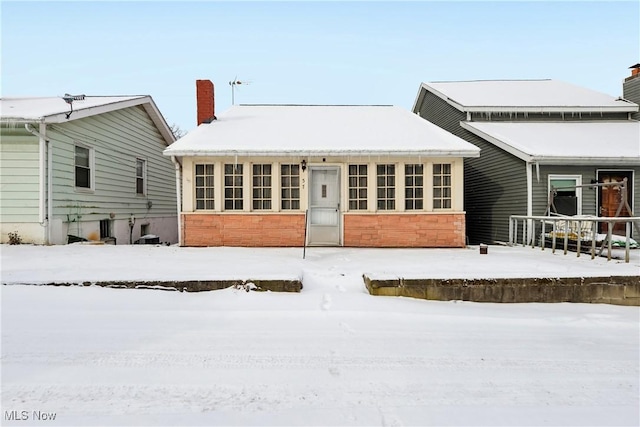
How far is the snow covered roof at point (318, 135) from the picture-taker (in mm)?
9320

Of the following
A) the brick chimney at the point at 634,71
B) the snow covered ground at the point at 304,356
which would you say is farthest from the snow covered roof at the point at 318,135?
the brick chimney at the point at 634,71

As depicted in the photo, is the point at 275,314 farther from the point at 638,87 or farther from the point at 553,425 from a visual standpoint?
the point at 638,87

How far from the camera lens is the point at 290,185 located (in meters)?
9.75

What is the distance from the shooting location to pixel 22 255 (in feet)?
24.1

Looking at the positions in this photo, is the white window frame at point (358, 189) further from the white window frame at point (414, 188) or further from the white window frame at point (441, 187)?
the white window frame at point (441, 187)

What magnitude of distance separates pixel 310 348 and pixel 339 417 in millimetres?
1046

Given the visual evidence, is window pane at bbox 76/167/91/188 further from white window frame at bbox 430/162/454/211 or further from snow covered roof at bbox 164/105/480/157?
white window frame at bbox 430/162/454/211

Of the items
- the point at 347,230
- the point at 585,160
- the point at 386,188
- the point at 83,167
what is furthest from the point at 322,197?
the point at 585,160

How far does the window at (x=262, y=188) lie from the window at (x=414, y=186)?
3835mm

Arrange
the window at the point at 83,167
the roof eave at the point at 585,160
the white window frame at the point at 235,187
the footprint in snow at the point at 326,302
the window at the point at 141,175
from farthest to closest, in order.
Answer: the window at the point at 141,175 < the window at the point at 83,167 < the roof eave at the point at 585,160 < the white window frame at the point at 235,187 < the footprint in snow at the point at 326,302

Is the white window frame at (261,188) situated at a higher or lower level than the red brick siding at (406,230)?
higher

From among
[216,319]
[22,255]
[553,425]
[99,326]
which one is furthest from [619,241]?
[22,255]

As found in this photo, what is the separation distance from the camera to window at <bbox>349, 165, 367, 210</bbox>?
972cm

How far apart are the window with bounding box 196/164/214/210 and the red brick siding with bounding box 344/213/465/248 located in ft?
12.9
